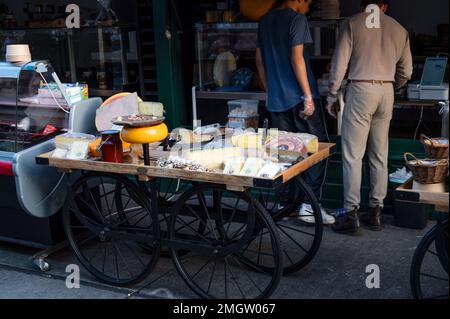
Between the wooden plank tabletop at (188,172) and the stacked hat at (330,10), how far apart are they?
5.83 feet

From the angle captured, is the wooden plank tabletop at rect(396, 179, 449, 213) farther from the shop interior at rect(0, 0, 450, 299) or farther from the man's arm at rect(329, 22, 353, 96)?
the man's arm at rect(329, 22, 353, 96)

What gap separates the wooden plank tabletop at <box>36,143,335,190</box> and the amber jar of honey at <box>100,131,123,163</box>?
0.07 meters

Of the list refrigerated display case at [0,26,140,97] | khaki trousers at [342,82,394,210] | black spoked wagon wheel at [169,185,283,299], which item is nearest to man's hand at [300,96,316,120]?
khaki trousers at [342,82,394,210]

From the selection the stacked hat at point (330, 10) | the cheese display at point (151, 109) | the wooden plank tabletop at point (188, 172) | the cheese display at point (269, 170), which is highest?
the stacked hat at point (330, 10)

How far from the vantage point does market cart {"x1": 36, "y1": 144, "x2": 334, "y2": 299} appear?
3791mm

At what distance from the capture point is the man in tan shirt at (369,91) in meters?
4.87

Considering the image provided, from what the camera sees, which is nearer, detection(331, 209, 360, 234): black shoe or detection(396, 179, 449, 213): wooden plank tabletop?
detection(396, 179, 449, 213): wooden plank tabletop

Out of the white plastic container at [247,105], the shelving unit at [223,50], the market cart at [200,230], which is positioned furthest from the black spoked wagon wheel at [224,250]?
the shelving unit at [223,50]

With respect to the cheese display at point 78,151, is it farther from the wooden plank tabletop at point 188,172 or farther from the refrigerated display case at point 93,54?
the refrigerated display case at point 93,54

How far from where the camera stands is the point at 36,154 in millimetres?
4570

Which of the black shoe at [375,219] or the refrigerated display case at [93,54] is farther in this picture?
the refrigerated display case at [93,54]

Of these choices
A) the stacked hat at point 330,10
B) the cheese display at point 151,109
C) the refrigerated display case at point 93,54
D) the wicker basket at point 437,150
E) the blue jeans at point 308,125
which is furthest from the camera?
the refrigerated display case at point 93,54

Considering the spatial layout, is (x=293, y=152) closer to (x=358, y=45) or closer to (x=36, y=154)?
(x=358, y=45)

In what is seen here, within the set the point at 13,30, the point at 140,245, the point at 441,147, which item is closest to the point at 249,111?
the point at 140,245
